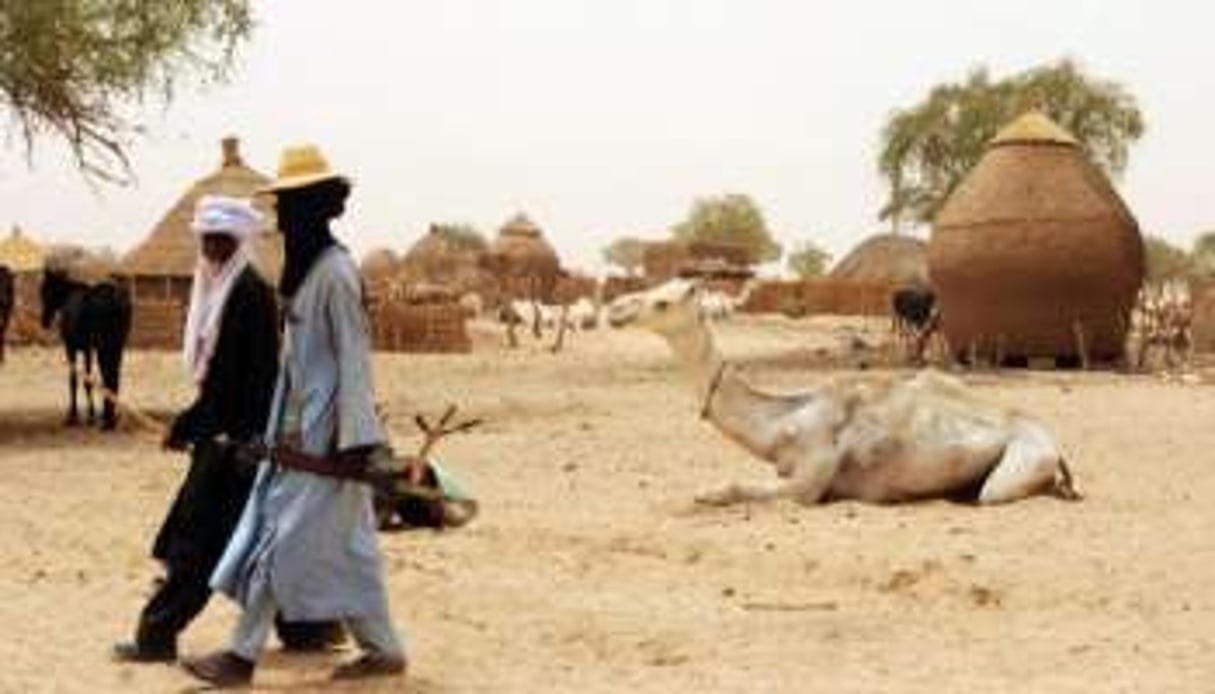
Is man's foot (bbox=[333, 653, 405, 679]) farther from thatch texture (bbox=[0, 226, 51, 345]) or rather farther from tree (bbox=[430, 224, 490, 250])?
tree (bbox=[430, 224, 490, 250])

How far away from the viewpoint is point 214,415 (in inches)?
275

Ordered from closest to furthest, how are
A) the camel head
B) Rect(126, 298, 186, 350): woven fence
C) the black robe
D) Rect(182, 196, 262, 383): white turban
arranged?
the black robe, Rect(182, 196, 262, 383): white turban, the camel head, Rect(126, 298, 186, 350): woven fence

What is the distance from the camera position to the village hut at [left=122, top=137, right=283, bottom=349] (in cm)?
3259

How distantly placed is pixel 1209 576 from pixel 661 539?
2750 mm

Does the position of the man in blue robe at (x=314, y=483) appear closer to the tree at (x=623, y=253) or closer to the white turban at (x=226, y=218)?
the white turban at (x=226, y=218)

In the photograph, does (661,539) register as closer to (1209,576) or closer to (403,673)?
(1209,576)

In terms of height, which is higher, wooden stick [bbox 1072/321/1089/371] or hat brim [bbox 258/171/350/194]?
hat brim [bbox 258/171/350/194]

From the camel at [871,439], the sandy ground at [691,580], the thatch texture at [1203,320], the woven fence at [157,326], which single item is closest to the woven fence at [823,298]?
the thatch texture at [1203,320]

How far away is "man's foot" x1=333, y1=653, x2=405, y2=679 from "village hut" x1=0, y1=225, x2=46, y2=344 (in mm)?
23819

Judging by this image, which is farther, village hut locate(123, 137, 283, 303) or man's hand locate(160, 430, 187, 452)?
village hut locate(123, 137, 283, 303)

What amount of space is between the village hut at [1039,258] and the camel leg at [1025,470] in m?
16.9

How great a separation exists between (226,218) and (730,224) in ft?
283

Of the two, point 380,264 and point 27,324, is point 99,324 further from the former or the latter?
point 380,264

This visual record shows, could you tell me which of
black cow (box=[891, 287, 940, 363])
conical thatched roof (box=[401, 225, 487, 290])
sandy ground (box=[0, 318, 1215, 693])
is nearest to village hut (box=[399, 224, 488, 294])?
conical thatched roof (box=[401, 225, 487, 290])
